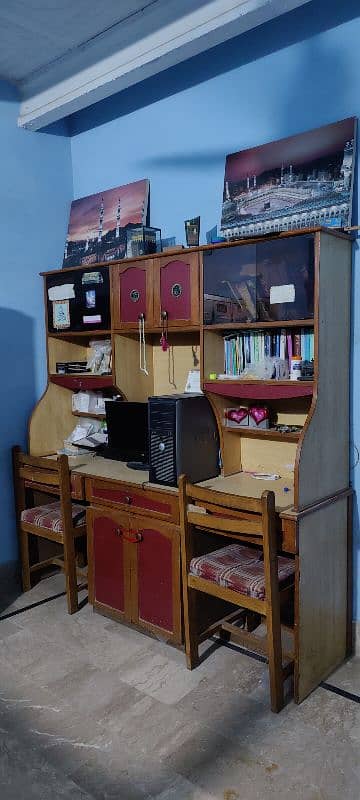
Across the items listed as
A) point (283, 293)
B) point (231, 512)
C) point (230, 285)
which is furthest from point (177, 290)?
point (231, 512)

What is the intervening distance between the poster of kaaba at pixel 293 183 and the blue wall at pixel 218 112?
0.09 metres

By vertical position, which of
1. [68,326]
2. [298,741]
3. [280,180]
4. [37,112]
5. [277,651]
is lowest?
[298,741]

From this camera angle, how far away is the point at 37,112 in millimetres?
3432

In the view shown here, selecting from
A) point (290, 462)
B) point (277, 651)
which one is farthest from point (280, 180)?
point (277, 651)

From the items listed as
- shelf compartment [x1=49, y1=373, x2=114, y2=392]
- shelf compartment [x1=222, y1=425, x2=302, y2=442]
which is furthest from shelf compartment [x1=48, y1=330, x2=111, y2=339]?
shelf compartment [x1=222, y1=425, x2=302, y2=442]

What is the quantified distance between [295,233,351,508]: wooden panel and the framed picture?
5.43 ft

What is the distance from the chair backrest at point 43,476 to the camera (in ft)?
10.3

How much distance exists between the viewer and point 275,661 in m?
2.33

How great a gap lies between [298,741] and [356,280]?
73.5 inches

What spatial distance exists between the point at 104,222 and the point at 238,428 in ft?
5.37

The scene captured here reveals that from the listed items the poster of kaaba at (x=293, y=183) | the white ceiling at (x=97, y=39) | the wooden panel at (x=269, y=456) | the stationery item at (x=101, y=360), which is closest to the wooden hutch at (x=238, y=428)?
the wooden panel at (x=269, y=456)

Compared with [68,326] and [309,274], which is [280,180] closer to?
[309,274]

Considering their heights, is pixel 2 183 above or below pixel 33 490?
above

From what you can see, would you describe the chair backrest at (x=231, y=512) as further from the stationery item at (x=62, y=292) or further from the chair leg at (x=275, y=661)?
the stationery item at (x=62, y=292)
